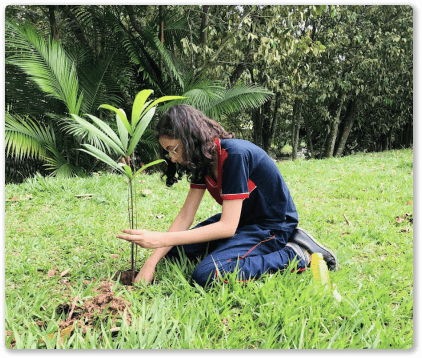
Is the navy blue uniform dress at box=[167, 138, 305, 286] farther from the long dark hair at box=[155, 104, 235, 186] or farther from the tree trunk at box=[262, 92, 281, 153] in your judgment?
the tree trunk at box=[262, 92, 281, 153]

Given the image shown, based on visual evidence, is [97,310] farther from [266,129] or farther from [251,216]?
[266,129]

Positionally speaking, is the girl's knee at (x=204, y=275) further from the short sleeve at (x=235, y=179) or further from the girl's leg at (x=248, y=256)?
the short sleeve at (x=235, y=179)

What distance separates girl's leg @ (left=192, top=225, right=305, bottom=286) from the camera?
169cm

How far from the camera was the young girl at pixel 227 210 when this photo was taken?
1.62 meters

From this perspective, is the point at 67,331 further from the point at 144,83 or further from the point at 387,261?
the point at 144,83

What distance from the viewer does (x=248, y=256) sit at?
1778 millimetres

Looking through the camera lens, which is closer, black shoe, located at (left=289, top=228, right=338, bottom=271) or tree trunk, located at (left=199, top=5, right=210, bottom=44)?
black shoe, located at (left=289, top=228, right=338, bottom=271)

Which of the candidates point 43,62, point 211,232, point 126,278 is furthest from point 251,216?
point 43,62

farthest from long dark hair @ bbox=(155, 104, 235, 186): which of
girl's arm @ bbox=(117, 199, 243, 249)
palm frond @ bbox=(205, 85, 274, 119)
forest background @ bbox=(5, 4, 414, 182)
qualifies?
palm frond @ bbox=(205, 85, 274, 119)

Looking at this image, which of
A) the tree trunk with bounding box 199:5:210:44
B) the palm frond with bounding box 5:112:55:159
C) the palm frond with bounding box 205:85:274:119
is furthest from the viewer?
the tree trunk with bounding box 199:5:210:44

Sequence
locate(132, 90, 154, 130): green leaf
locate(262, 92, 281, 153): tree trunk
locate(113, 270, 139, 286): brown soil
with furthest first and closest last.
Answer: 1. locate(262, 92, 281, 153): tree trunk
2. locate(113, 270, 139, 286): brown soil
3. locate(132, 90, 154, 130): green leaf

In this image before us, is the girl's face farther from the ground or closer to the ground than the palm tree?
closer to the ground

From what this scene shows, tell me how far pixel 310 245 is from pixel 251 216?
1.25ft

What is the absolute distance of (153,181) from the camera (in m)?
4.36
